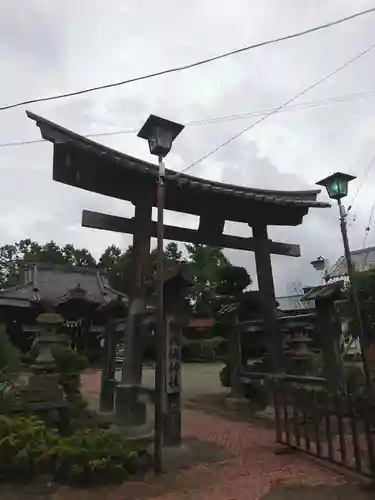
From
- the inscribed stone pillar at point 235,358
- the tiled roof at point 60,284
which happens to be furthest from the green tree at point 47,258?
the inscribed stone pillar at point 235,358

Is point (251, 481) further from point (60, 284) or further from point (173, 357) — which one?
point (60, 284)

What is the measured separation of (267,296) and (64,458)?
541 cm

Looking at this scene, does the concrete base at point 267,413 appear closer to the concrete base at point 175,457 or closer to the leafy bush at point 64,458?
the concrete base at point 175,457

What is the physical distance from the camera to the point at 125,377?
6.67 metres

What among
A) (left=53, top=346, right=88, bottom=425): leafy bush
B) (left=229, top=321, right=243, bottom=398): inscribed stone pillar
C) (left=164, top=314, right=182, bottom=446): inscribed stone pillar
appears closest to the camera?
(left=164, top=314, right=182, bottom=446): inscribed stone pillar

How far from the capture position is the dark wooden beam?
271 inches

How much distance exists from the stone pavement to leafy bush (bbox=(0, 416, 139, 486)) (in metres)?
0.26

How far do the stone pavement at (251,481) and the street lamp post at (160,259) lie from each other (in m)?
0.46

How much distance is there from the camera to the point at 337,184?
6.71 m

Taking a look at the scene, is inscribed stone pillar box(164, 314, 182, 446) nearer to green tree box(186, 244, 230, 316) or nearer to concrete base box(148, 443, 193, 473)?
concrete base box(148, 443, 193, 473)

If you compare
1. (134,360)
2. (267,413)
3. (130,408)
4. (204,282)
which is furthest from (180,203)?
(204,282)

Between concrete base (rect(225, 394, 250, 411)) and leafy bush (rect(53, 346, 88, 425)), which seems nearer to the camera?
leafy bush (rect(53, 346, 88, 425))

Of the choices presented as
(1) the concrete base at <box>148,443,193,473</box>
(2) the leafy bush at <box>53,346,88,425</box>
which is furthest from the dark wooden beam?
(1) the concrete base at <box>148,443,193,473</box>

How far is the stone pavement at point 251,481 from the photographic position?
425cm
